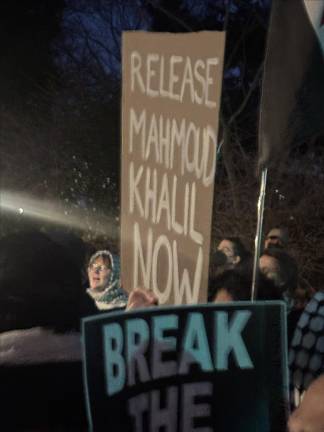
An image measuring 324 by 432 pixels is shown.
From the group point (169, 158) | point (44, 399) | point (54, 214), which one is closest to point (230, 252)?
point (169, 158)

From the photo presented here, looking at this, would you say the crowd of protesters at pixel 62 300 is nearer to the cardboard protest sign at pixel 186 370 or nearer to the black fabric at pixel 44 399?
the black fabric at pixel 44 399

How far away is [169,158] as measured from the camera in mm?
2299

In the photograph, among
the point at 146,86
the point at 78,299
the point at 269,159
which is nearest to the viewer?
the point at 269,159

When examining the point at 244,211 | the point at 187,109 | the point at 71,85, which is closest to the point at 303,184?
the point at 244,211

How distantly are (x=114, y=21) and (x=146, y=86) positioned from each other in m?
0.47

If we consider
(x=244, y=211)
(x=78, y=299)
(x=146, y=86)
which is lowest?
(x=78, y=299)

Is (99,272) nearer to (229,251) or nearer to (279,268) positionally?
(229,251)

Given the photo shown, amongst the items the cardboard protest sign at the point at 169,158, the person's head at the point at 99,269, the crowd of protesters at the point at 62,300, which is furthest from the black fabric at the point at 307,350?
the person's head at the point at 99,269

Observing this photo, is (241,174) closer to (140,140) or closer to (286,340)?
(140,140)

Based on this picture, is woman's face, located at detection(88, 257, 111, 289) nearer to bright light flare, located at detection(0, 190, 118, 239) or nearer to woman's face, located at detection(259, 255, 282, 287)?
bright light flare, located at detection(0, 190, 118, 239)

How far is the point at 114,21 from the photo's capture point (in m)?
2.70

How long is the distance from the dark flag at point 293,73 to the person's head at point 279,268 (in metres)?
0.62

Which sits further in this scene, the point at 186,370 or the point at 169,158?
the point at 169,158

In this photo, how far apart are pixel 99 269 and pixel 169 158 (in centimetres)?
54
